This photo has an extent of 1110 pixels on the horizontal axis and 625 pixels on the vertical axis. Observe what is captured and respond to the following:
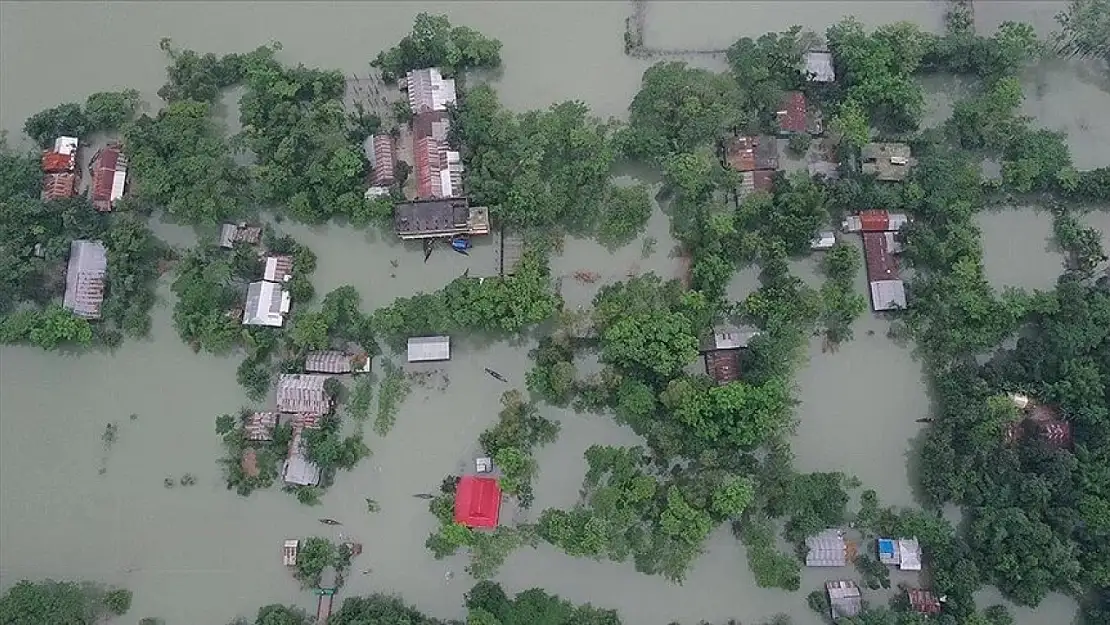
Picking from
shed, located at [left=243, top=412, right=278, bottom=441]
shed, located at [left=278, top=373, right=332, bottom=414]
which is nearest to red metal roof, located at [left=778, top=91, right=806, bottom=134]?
shed, located at [left=278, top=373, right=332, bottom=414]

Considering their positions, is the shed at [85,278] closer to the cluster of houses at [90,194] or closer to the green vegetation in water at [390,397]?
the cluster of houses at [90,194]

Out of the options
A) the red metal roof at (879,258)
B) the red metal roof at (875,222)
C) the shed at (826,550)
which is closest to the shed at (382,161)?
the red metal roof at (875,222)

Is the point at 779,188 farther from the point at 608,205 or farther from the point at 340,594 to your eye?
the point at 340,594

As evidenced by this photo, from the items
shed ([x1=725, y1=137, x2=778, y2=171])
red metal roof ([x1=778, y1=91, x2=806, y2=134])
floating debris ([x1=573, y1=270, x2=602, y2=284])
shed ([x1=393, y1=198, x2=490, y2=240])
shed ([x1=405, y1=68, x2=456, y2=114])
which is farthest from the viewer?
shed ([x1=405, y1=68, x2=456, y2=114])

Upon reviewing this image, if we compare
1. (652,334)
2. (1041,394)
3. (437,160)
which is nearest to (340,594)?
(652,334)

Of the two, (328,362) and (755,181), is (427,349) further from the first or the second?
(755,181)

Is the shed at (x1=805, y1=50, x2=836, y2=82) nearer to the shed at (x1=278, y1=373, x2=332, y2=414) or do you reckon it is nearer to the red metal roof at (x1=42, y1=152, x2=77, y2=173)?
the shed at (x1=278, y1=373, x2=332, y2=414)

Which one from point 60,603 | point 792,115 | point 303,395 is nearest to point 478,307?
point 303,395
